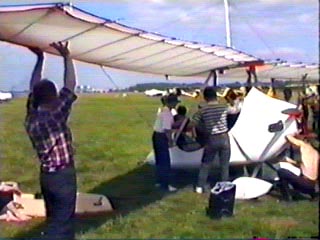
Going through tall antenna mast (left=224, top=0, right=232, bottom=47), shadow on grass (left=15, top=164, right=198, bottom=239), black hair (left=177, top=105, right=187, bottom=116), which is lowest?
shadow on grass (left=15, top=164, right=198, bottom=239)

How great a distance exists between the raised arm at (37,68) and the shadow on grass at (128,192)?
2.62 ft

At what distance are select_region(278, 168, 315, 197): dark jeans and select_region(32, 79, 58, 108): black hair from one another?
4.35 feet

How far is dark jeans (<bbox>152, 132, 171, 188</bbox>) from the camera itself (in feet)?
12.4

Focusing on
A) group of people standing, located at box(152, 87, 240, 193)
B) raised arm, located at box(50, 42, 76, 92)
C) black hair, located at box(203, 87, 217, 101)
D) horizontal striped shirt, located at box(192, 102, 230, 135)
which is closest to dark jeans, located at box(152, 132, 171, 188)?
group of people standing, located at box(152, 87, 240, 193)

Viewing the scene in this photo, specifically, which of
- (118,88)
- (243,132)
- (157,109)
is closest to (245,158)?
(243,132)

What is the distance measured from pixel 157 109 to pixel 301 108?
842mm

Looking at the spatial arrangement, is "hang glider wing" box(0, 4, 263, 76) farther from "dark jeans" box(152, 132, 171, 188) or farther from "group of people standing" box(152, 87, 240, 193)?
"dark jeans" box(152, 132, 171, 188)

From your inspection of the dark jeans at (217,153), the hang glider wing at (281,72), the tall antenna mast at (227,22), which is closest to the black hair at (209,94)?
the hang glider wing at (281,72)

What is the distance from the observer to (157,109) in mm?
3482

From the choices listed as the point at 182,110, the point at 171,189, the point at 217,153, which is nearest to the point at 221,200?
the point at 217,153

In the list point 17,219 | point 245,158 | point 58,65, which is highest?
point 58,65

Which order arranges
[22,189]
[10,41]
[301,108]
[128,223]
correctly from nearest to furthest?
[301,108] < [10,41] < [128,223] < [22,189]

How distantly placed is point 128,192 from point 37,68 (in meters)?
0.95

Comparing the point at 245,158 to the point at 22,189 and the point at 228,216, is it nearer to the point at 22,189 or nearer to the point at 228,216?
the point at 228,216
